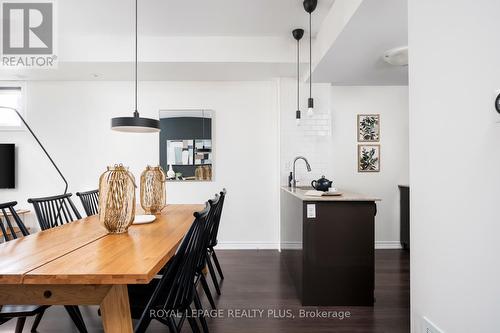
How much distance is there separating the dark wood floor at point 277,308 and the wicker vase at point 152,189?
0.95 meters

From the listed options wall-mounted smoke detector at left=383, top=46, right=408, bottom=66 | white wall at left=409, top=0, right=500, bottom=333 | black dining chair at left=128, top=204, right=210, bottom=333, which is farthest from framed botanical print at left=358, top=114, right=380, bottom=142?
black dining chair at left=128, top=204, right=210, bottom=333

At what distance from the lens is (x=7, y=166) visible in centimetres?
384

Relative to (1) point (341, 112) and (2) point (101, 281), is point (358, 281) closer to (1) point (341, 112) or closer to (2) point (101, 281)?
(2) point (101, 281)

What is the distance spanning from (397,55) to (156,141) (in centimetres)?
325

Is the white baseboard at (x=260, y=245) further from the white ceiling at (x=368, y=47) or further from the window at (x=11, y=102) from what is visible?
the window at (x=11, y=102)

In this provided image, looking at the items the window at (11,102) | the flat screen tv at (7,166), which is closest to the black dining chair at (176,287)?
the flat screen tv at (7,166)

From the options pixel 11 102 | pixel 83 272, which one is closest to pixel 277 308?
pixel 83 272

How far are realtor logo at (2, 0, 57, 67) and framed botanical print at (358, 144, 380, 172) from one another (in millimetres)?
4165

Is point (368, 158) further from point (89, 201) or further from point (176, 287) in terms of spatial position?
point (89, 201)

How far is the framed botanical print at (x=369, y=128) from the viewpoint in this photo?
397cm

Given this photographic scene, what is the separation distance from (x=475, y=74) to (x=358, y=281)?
5.94 ft

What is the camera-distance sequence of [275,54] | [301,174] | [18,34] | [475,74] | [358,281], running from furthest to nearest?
[301,174] → [275,54] → [18,34] → [358,281] → [475,74]

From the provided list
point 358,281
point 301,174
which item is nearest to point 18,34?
point 301,174

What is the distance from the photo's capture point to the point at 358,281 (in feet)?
7.38
